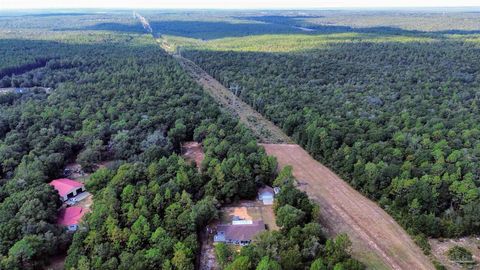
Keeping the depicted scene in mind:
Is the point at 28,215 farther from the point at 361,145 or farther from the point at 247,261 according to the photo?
the point at 361,145

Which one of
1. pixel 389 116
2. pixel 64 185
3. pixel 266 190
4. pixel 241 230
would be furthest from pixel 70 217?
pixel 389 116

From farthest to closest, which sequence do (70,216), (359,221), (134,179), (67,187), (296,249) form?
(67,187)
(134,179)
(359,221)
(70,216)
(296,249)

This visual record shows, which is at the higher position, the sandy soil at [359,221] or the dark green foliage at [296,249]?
the dark green foliage at [296,249]

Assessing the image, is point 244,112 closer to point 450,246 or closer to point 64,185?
point 64,185

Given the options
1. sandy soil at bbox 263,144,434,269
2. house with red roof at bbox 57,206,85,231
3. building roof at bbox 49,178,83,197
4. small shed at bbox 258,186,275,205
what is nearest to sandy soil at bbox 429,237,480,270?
sandy soil at bbox 263,144,434,269

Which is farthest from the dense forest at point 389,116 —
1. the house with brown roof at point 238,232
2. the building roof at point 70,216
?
the building roof at point 70,216

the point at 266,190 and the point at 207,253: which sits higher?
the point at 266,190

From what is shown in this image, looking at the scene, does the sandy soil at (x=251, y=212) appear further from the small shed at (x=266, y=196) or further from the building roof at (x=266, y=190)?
the building roof at (x=266, y=190)
